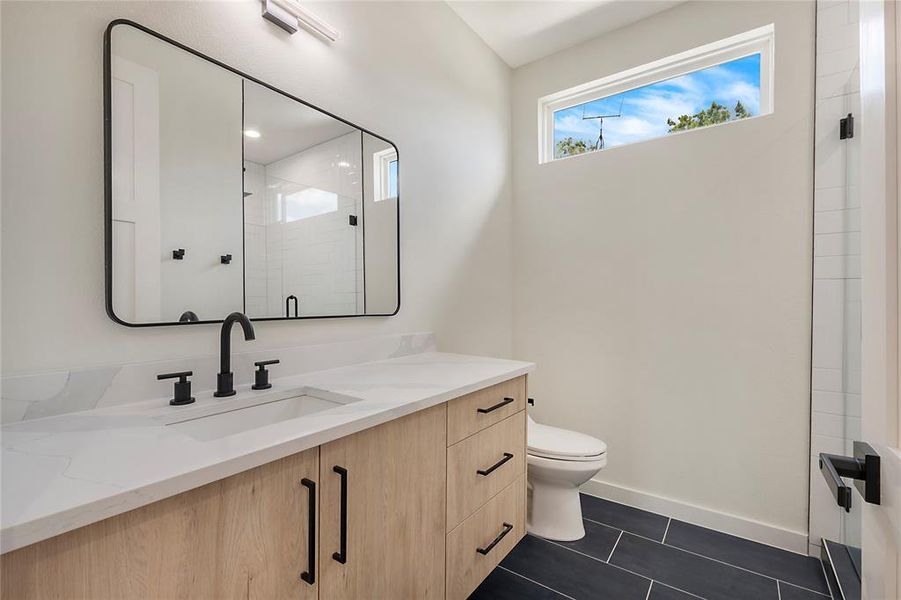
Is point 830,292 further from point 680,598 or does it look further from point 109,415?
point 109,415

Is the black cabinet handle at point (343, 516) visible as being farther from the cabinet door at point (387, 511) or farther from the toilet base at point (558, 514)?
the toilet base at point (558, 514)

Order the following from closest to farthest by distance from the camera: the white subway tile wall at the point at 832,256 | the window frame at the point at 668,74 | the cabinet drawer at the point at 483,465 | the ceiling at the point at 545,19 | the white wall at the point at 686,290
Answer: the cabinet drawer at the point at 483,465 < the white subway tile wall at the point at 832,256 < the white wall at the point at 686,290 < the window frame at the point at 668,74 < the ceiling at the point at 545,19

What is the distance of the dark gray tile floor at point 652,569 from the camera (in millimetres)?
1636

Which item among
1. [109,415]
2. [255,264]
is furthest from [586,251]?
[109,415]

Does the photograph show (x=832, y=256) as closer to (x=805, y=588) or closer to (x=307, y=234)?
(x=805, y=588)

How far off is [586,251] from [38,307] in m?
2.35

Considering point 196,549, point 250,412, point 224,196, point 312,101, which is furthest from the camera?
point 312,101

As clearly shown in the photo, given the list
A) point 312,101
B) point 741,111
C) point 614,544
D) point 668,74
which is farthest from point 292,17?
point 614,544

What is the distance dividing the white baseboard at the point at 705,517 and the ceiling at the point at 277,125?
7.66 feet

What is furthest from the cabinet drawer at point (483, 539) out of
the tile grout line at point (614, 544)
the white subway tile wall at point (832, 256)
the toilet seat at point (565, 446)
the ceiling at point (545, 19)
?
the ceiling at point (545, 19)

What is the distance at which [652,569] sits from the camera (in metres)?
1.78

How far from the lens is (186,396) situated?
3.70 ft

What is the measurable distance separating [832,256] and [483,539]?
1.88m

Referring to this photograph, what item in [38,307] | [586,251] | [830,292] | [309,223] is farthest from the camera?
[586,251]
